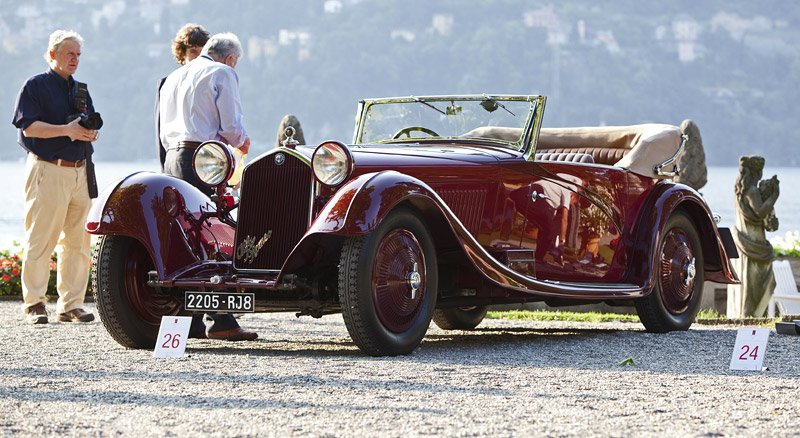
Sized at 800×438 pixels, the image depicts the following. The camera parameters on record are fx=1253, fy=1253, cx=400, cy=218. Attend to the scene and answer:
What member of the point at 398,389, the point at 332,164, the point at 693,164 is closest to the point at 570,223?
the point at 332,164

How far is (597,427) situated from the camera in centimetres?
452

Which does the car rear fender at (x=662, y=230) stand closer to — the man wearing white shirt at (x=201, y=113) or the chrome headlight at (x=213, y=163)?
the man wearing white shirt at (x=201, y=113)

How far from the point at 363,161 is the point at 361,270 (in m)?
0.90

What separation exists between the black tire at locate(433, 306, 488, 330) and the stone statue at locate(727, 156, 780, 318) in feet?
16.7

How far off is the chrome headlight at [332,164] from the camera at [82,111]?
2.62 metres

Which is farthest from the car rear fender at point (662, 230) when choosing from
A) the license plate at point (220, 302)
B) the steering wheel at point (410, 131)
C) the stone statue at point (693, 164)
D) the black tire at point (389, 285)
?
the stone statue at point (693, 164)

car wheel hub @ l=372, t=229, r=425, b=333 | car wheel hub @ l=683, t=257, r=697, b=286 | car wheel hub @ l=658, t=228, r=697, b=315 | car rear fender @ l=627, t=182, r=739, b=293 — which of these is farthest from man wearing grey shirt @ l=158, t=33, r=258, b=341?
car wheel hub @ l=683, t=257, r=697, b=286

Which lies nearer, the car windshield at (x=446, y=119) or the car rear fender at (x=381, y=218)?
the car rear fender at (x=381, y=218)

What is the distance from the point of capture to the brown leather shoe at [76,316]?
359 inches

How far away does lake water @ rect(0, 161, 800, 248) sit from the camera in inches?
2100

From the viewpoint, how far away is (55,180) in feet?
28.8

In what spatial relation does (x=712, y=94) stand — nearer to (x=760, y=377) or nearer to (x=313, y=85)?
(x=313, y=85)

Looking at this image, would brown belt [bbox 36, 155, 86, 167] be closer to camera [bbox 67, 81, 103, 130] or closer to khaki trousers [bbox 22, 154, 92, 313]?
khaki trousers [bbox 22, 154, 92, 313]

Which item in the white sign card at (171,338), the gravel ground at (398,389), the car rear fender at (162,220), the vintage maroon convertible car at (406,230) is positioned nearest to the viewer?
the gravel ground at (398,389)
